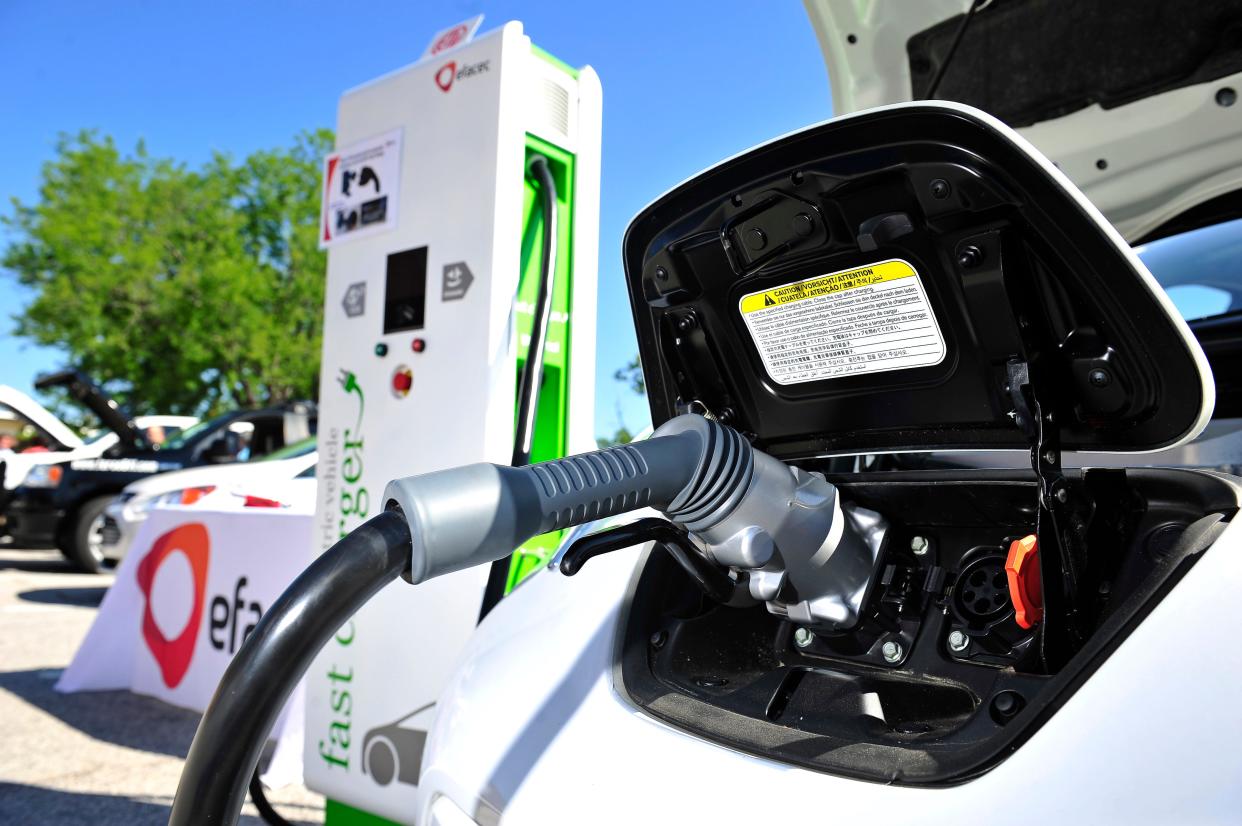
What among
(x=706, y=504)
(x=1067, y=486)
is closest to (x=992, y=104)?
(x=1067, y=486)

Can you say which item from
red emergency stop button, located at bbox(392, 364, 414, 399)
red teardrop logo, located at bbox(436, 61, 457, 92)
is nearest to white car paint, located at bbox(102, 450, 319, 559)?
red emergency stop button, located at bbox(392, 364, 414, 399)

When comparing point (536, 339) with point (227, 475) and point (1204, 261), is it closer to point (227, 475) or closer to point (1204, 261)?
point (1204, 261)

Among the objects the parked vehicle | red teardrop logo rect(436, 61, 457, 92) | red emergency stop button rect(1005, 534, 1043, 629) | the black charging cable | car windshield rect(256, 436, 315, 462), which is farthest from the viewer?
the parked vehicle

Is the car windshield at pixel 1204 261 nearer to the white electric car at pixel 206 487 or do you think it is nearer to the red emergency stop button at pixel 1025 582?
the red emergency stop button at pixel 1025 582

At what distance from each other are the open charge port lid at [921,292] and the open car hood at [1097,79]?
52.2 inches

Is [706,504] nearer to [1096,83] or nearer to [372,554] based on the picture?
[372,554]

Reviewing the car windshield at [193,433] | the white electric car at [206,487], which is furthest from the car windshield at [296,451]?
the car windshield at [193,433]

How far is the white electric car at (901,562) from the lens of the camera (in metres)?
0.79

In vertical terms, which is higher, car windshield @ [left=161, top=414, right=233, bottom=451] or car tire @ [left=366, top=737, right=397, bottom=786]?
car windshield @ [left=161, top=414, right=233, bottom=451]

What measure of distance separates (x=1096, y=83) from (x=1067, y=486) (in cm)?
147

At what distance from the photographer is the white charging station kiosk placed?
2902 millimetres

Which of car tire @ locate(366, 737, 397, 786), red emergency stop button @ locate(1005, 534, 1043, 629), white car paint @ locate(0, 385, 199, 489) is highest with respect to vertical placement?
white car paint @ locate(0, 385, 199, 489)

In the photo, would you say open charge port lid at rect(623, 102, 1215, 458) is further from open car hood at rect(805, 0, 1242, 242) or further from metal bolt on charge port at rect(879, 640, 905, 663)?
open car hood at rect(805, 0, 1242, 242)

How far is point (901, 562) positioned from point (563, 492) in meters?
0.48
